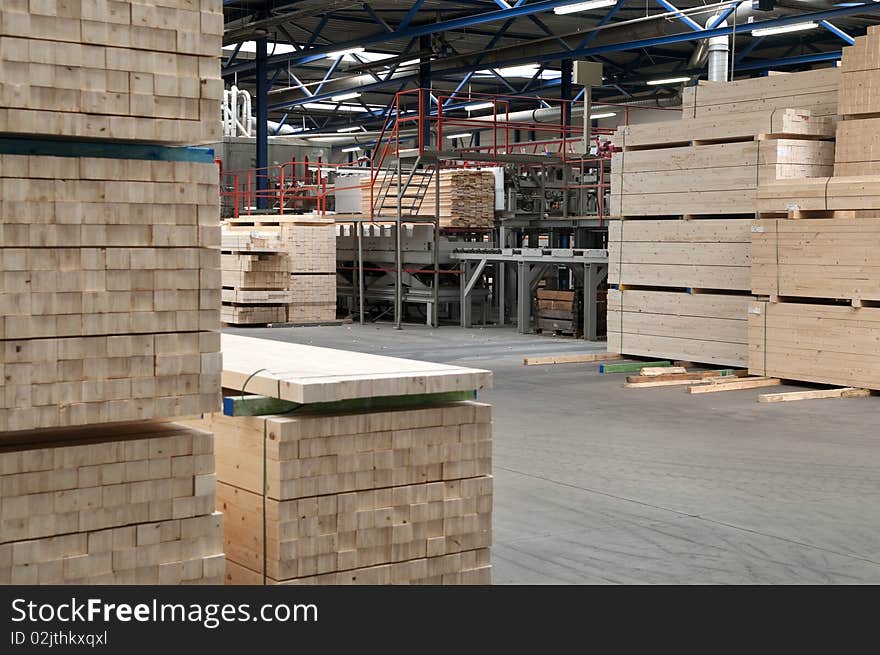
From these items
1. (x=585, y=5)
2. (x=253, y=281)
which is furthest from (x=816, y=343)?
(x=585, y=5)

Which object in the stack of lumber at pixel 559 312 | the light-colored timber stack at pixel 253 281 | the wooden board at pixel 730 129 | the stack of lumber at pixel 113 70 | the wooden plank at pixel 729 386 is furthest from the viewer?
the light-colored timber stack at pixel 253 281

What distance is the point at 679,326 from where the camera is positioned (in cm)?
1256

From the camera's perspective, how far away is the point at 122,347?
4086mm

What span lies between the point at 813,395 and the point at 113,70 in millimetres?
8097

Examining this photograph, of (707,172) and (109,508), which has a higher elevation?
(707,172)

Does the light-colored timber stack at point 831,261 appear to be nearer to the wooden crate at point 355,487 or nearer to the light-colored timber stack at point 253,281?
the wooden crate at point 355,487

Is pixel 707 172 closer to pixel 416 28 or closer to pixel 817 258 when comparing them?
pixel 817 258

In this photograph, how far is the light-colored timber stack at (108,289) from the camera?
12.9 feet

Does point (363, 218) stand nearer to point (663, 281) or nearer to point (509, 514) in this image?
point (663, 281)

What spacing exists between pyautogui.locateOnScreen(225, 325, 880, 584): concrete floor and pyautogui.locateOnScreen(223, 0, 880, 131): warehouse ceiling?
1038 cm

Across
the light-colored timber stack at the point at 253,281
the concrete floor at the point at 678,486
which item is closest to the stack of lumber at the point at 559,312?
the light-colored timber stack at the point at 253,281

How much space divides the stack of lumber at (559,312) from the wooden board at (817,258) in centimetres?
554

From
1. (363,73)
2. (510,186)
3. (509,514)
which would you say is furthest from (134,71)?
(363,73)

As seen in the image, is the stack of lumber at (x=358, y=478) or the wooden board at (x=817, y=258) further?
the wooden board at (x=817, y=258)
